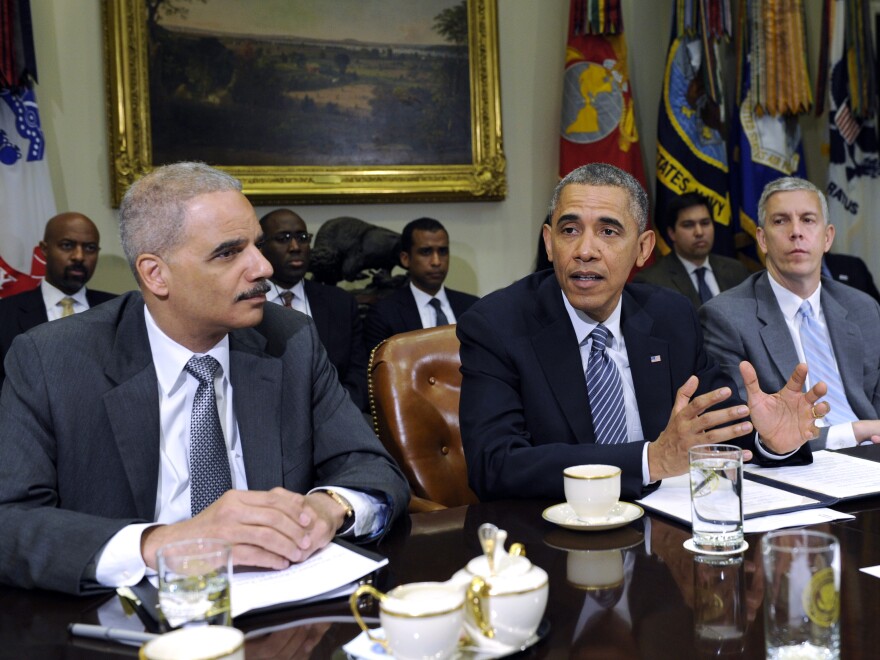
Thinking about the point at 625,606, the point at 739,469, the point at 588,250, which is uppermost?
the point at 588,250

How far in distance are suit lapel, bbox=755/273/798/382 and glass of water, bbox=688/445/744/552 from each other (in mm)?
1527

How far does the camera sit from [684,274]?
515 cm

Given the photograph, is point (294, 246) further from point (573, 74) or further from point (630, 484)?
point (630, 484)

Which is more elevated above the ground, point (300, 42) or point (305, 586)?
point (300, 42)

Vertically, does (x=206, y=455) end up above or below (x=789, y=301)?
below

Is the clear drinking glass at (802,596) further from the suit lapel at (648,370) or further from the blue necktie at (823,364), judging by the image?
the blue necktie at (823,364)

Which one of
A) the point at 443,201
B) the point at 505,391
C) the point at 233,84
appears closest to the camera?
the point at 505,391

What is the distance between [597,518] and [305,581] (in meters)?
0.51

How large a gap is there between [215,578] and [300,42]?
4.53 meters

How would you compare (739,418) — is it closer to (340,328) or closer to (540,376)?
(540,376)

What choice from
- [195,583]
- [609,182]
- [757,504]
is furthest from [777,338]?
[195,583]

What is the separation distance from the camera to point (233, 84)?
5062 mm

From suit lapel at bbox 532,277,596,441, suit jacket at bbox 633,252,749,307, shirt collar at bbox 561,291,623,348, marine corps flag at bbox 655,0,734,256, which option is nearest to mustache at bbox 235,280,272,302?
suit lapel at bbox 532,277,596,441

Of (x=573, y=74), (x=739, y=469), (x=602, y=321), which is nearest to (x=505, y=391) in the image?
(x=602, y=321)
